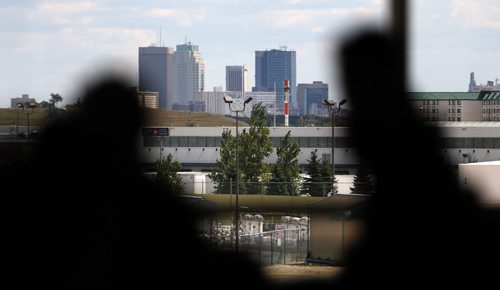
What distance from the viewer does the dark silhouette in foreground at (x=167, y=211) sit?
30.1 inches

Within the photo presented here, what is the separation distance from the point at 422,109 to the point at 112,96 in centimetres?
35

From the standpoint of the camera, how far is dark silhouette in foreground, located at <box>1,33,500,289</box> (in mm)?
764

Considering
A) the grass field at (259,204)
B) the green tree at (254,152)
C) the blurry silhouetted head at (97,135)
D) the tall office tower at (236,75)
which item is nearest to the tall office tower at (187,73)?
the tall office tower at (236,75)

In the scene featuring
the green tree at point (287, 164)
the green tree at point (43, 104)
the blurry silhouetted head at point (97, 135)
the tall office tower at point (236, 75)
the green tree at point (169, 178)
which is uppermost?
the tall office tower at point (236, 75)

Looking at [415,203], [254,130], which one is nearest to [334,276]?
[415,203]

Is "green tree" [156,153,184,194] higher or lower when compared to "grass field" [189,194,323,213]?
higher

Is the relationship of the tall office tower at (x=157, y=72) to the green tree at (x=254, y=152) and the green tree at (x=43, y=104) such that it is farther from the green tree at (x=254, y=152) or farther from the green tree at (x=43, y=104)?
the green tree at (x=254, y=152)

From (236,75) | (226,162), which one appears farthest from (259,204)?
(226,162)

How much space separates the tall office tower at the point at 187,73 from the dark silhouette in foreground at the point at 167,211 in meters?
0.36

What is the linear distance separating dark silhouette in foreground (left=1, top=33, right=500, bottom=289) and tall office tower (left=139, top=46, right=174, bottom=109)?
10 cm

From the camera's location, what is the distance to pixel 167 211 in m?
0.81

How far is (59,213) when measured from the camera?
2.58 feet

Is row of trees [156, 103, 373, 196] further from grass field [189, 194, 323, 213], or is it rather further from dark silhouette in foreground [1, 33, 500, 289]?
dark silhouette in foreground [1, 33, 500, 289]

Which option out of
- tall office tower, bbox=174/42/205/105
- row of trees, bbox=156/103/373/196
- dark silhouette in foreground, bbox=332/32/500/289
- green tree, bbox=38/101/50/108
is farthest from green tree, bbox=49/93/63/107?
row of trees, bbox=156/103/373/196
